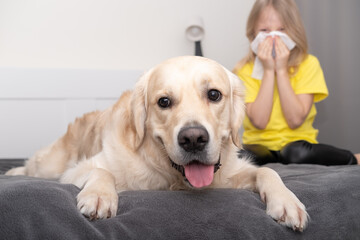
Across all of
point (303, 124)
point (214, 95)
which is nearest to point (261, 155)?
point (303, 124)

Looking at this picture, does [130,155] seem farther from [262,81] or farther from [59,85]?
[59,85]

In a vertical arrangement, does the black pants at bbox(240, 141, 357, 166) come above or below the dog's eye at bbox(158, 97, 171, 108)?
below

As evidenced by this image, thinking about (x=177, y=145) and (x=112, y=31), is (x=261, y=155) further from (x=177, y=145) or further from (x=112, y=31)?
(x=112, y=31)

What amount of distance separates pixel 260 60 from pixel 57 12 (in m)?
1.90

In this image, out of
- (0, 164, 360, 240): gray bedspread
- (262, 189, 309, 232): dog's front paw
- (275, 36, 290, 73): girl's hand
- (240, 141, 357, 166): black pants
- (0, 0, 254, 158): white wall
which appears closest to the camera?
(0, 164, 360, 240): gray bedspread

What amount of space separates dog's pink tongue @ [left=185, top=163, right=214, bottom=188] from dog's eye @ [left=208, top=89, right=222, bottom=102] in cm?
28

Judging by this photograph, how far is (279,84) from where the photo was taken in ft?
8.69

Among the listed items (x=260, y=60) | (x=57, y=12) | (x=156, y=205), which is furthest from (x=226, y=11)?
(x=156, y=205)

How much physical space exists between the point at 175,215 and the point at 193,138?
26cm

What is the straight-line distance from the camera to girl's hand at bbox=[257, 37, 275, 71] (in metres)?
2.63

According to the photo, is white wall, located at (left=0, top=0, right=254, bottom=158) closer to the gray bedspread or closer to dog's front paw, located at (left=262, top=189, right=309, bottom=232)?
the gray bedspread

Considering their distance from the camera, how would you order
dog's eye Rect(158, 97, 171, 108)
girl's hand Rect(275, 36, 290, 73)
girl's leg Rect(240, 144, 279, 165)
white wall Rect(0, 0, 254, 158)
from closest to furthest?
dog's eye Rect(158, 97, 171, 108) < girl's leg Rect(240, 144, 279, 165) < girl's hand Rect(275, 36, 290, 73) < white wall Rect(0, 0, 254, 158)

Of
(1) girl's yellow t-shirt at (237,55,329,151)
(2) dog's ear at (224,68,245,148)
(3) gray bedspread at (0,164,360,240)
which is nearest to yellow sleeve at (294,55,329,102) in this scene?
(1) girl's yellow t-shirt at (237,55,329,151)

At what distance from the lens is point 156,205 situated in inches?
45.0
